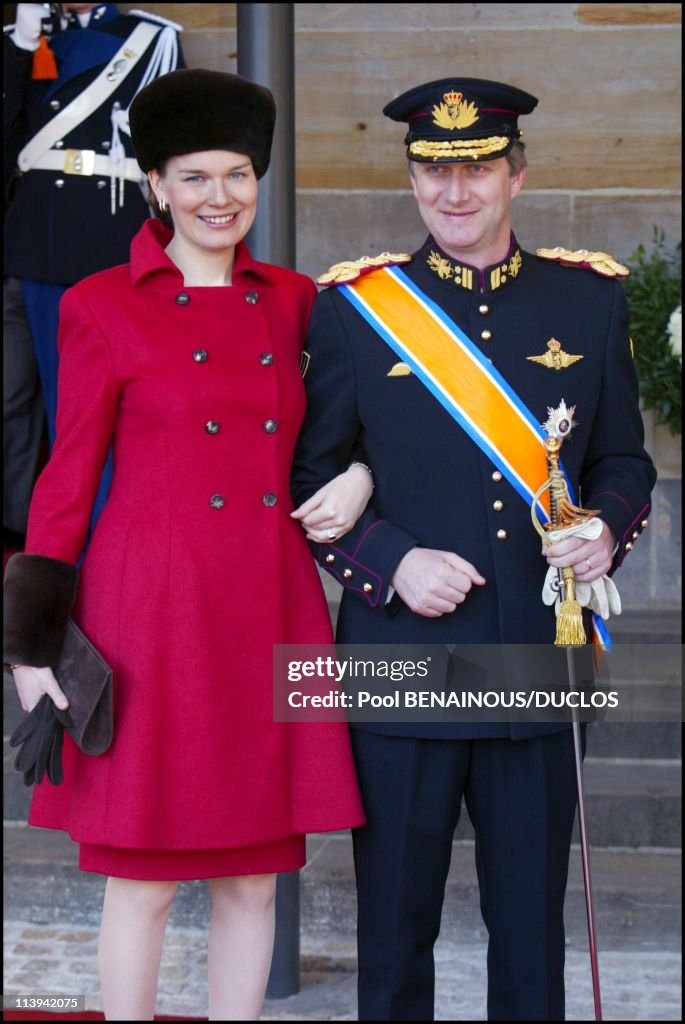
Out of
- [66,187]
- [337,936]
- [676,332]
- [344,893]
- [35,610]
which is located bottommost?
[337,936]

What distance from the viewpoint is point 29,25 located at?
14.1ft

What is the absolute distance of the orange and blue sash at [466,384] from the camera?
8.57 feet

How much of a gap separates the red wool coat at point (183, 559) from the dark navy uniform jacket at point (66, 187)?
5.88 feet

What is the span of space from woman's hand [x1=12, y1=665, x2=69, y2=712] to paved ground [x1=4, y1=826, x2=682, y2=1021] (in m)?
1.22

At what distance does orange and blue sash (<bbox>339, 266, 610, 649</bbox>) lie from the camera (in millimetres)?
2613

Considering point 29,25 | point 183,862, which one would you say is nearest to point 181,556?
point 183,862

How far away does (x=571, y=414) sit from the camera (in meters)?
2.59

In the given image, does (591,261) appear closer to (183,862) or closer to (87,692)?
(87,692)

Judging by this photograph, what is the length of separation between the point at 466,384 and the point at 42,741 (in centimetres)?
91

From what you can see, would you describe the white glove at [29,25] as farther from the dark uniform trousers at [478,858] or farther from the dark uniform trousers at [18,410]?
the dark uniform trousers at [478,858]

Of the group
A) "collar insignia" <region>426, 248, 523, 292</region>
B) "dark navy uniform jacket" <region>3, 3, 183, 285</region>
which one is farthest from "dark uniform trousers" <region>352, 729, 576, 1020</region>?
"dark navy uniform jacket" <region>3, 3, 183, 285</region>

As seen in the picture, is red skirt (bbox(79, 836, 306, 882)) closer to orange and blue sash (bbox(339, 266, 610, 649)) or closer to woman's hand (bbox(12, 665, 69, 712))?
woman's hand (bbox(12, 665, 69, 712))

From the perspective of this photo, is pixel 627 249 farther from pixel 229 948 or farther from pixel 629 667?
pixel 229 948

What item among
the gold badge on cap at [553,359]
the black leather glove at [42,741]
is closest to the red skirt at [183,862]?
the black leather glove at [42,741]
